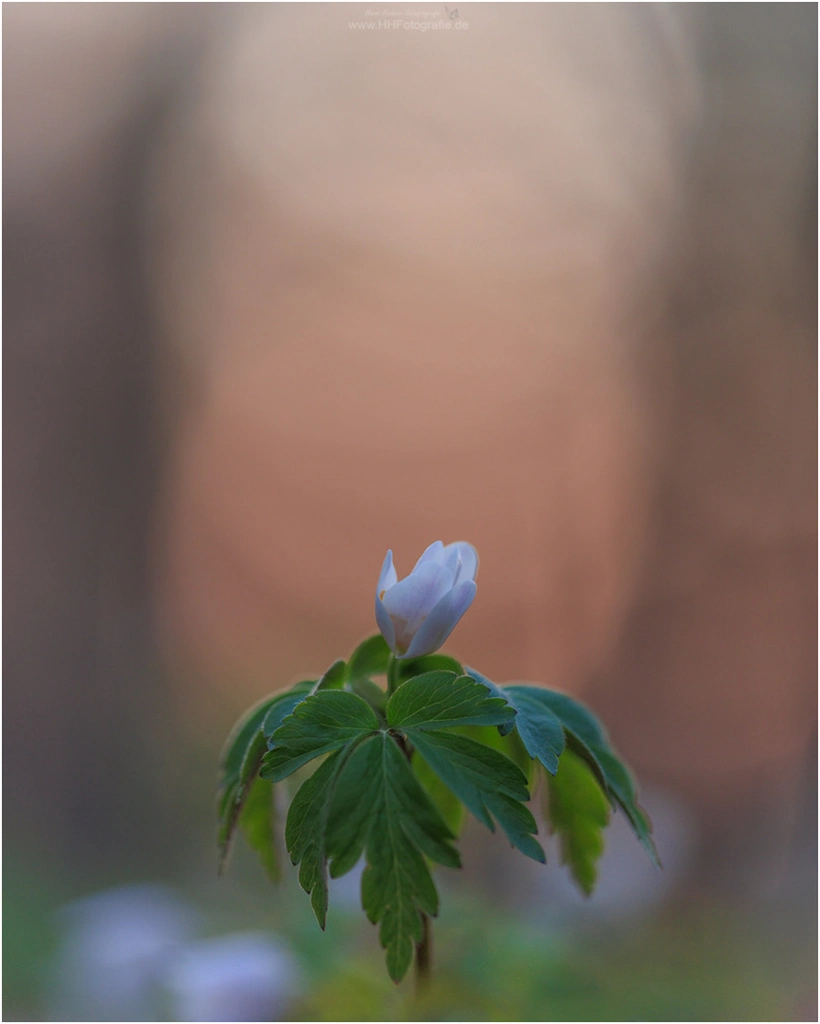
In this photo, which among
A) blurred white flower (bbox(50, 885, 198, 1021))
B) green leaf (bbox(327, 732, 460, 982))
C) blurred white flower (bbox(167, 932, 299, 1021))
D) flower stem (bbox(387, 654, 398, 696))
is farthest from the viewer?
blurred white flower (bbox(50, 885, 198, 1021))

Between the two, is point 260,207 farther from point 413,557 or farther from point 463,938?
point 463,938

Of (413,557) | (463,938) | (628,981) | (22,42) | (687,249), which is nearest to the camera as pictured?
(463,938)

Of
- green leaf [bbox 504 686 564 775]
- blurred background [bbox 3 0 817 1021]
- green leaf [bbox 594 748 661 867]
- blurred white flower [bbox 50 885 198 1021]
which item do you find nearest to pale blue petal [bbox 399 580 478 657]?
green leaf [bbox 504 686 564 775]

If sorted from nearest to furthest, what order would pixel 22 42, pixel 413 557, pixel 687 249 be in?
pixel 22 42
pixel 413 557
pixel 687 249

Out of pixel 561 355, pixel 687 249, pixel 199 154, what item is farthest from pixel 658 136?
pixel 199 154

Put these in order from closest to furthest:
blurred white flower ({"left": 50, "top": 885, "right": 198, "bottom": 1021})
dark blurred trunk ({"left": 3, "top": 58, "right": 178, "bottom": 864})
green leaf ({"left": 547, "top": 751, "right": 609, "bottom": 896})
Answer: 1. green leaf ({"left": 547, "top": 751, "right": 609, "bottom": 896})
2. blurred white flower ({"left": 50, "top": 885, "right": 198, "bottom": 1021})
3. dark blurred trunk ({"left": 3, "top": 58, "right": 178, "bottom": 864})

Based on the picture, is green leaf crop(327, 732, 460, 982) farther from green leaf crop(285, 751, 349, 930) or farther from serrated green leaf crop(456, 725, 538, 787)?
serrated green leaf crop(456, 725, 538, 787)
